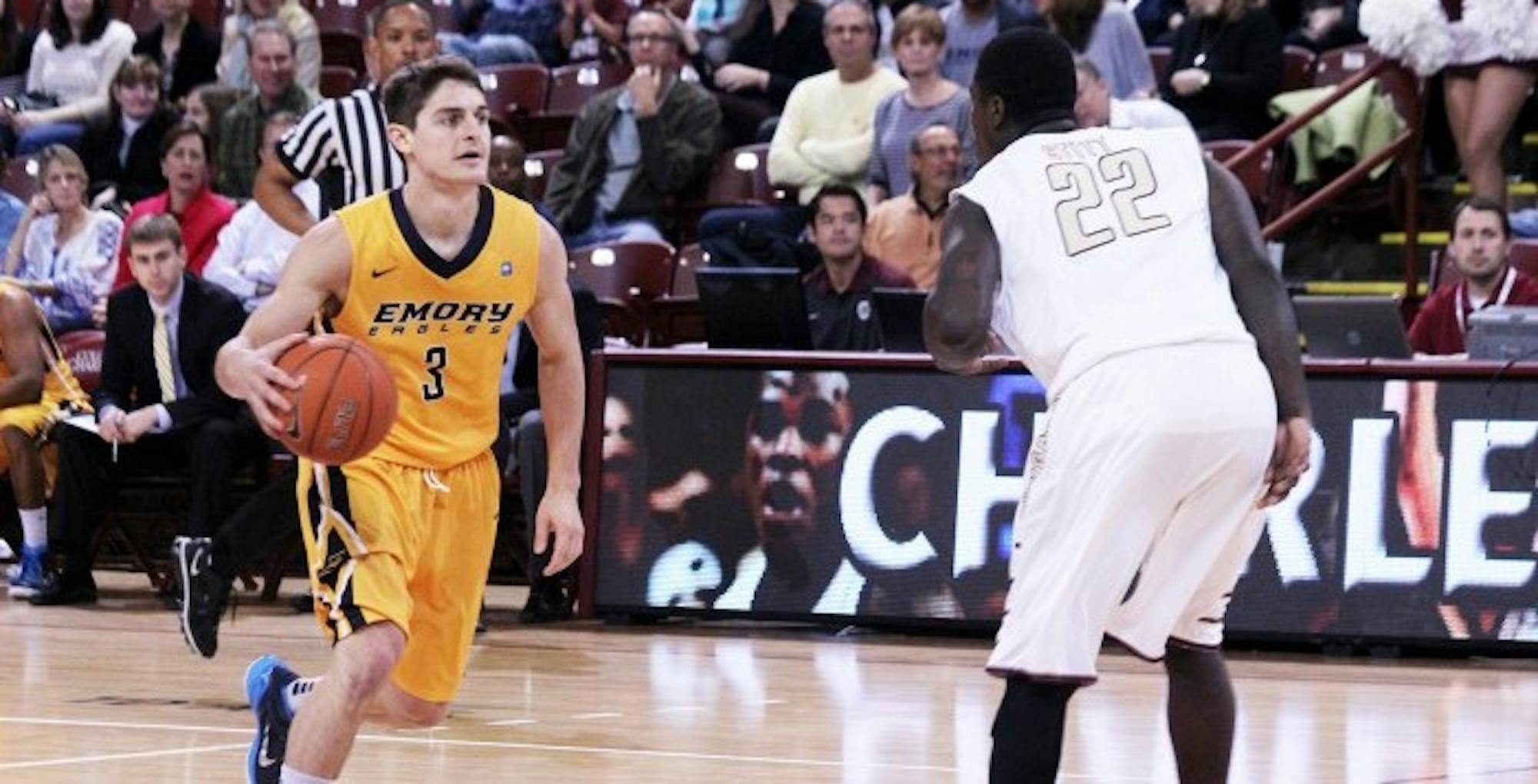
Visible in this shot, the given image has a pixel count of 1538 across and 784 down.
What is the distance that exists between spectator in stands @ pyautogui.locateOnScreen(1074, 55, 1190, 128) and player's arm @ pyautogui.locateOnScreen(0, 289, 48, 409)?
4.59m

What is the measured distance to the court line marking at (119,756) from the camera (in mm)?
6703

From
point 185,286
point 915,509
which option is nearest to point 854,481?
point 915,509

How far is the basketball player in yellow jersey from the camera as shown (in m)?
5.72

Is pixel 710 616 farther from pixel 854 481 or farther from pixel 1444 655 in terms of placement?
pixel 1444 655

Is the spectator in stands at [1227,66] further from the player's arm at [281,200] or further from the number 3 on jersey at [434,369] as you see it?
the number 3 on jersey at [434,369]

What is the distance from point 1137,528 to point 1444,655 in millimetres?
5834

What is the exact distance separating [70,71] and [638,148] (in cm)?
416

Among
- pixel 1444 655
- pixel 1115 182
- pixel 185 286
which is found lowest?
pixel 1444 655

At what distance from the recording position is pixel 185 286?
11758 mm

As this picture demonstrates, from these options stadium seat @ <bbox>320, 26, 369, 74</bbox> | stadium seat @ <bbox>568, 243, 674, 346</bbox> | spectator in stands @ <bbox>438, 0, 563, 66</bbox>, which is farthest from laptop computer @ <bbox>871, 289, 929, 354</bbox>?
stadium seat @ <bbox>320, 26, 369, 74</bbox>

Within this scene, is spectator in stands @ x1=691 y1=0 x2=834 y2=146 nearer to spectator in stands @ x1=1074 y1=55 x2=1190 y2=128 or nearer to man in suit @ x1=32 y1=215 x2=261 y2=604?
spectator in stands @ x1=1074 y1=55 x2=1190 y2=128

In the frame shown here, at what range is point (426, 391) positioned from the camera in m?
5.89

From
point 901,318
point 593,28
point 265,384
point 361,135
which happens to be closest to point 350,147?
point 361,135

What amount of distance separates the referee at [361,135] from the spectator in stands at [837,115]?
13.9 ft
